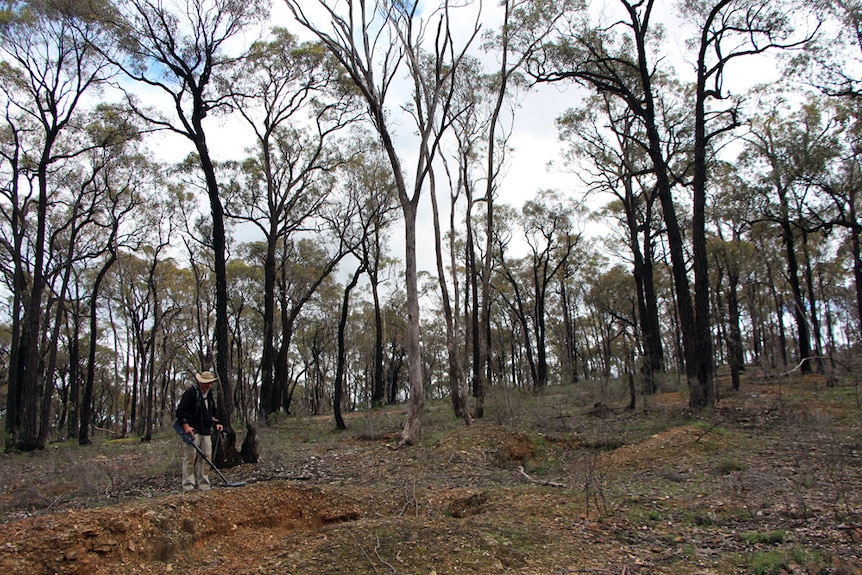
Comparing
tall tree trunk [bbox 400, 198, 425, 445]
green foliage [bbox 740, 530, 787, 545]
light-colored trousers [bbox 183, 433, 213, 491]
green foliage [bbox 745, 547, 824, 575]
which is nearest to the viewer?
green foliage [bbox 745, 547, 824, 575]

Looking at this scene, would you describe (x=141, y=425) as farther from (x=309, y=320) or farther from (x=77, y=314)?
(x=309, y=320)

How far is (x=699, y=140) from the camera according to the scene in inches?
480

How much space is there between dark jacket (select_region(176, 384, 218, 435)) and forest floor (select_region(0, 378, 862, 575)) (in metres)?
0.88

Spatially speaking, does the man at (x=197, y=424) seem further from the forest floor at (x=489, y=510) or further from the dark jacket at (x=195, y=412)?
the forest floor at (x=489, y=510)

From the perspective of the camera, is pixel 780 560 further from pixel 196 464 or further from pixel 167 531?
pixel 196 464

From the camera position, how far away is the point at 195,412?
719cm

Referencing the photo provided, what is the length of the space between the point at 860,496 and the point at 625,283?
28.8m

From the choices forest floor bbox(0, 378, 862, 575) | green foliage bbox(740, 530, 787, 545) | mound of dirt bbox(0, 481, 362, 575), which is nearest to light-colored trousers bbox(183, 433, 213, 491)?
forest floor bbox(0, 378, 862, 575)

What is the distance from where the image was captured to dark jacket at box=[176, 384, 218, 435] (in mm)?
7073

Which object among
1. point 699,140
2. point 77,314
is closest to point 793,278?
point 699,140

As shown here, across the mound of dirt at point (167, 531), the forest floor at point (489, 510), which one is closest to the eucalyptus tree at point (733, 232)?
the forest floor at point (489, 510)

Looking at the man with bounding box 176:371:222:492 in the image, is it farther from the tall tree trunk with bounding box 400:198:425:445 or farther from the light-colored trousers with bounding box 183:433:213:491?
the tall tree trunk with bounding box 400:198:425:445

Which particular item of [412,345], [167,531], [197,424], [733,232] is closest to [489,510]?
[167,531]

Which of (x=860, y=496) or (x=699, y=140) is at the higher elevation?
(x=699, y=140)
